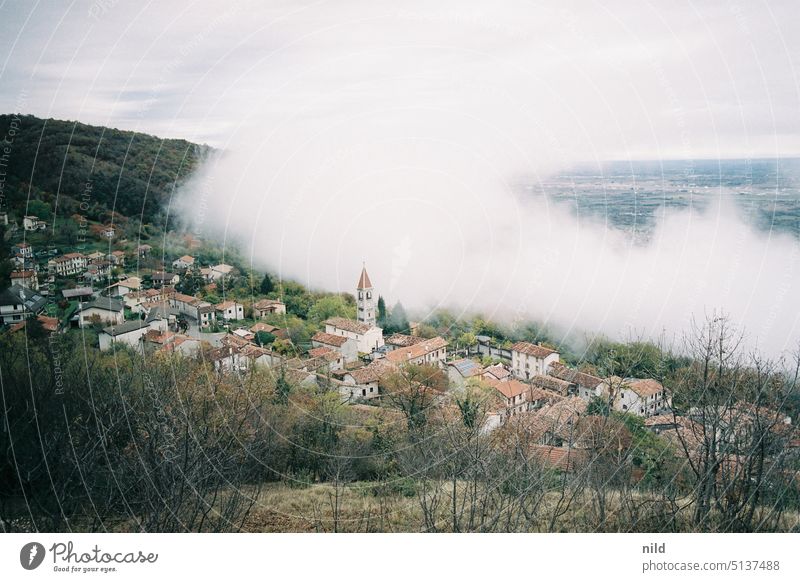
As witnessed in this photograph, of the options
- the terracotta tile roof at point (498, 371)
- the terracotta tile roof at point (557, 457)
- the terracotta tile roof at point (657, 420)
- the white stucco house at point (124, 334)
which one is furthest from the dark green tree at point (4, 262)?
the terracotta tile roof at point (657, 420)

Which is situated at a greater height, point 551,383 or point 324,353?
point 324,353

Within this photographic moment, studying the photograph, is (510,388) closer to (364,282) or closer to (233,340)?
(364,282)

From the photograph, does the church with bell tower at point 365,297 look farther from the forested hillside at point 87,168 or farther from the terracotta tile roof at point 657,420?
the terracotta tile roof at point 657,420

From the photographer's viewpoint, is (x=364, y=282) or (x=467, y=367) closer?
(x=467, y=367)

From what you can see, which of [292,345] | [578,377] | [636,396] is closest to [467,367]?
[578,377]
